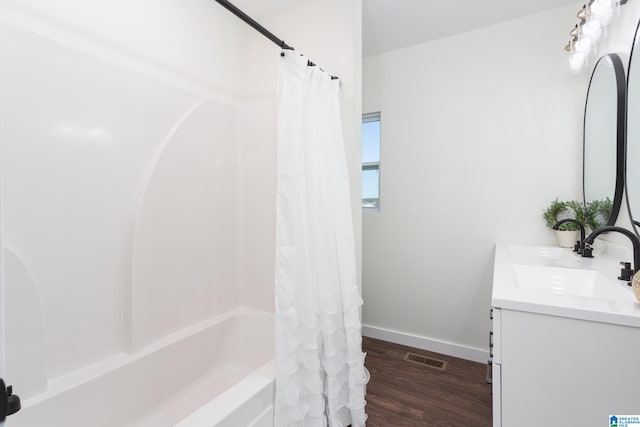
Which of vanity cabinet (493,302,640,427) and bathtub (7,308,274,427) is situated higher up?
vanity cabinet (493,302,640,427)

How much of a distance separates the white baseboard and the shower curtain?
1102mm

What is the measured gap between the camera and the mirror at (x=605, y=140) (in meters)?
1.57

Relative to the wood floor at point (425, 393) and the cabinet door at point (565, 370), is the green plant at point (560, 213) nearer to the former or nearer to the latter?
the wood floor at point (425, 393)

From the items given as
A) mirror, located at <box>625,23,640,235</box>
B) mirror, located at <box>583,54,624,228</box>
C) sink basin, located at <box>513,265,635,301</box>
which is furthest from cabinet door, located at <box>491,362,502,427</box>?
mirror, located at <box>583,54,624,228</box>

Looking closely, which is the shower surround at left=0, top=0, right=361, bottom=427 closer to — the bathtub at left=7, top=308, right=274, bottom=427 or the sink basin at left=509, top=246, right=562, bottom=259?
the bathtub at left=7, top=308, right=274, bottom=427

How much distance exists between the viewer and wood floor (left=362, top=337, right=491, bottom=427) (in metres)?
1.85

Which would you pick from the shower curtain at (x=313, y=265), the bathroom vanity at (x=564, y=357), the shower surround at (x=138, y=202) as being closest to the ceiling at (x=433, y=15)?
the shower surround at (x=138, y=202)

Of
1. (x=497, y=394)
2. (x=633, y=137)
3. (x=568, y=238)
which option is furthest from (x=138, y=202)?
(x=568, y=238)

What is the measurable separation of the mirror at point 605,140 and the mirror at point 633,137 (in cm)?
8

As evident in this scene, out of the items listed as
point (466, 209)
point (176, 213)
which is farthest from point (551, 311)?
point (176, 213)

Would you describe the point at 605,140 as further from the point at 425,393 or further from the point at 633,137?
the point at 425,393

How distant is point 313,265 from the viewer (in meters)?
1.61

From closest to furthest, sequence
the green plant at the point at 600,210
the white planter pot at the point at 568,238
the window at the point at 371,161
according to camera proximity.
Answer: the green plant at the point at 600,210, the white planter pot at the point at 568,238, the window at the point at 371,161

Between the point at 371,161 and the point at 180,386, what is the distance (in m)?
2.32
